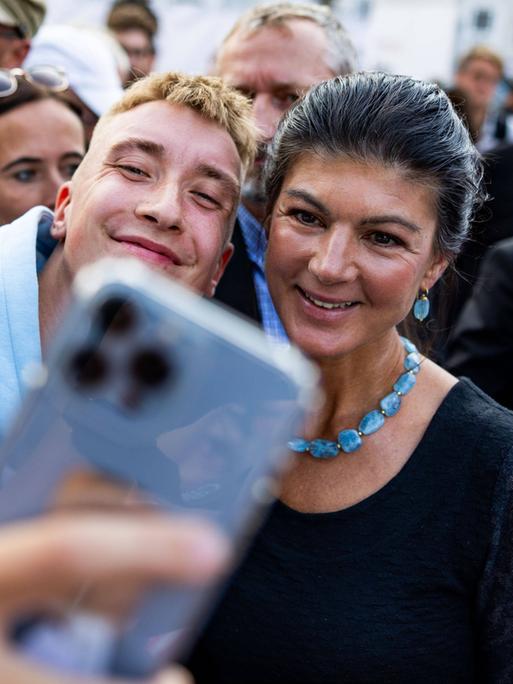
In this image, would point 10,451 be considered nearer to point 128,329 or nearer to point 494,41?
point 128,329

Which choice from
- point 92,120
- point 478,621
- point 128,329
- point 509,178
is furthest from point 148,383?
point 509,178

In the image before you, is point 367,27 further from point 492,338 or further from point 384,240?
point 384,240

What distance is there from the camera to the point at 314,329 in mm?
1926

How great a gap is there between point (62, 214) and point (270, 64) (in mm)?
1188

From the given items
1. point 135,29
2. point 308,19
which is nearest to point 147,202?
point 308,19

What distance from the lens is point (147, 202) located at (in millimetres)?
1796

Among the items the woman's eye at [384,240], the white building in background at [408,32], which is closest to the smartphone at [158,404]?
the woman's eye at [384,240]

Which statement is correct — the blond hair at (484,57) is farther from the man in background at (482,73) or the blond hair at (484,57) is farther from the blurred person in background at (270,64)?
the blurred person in background at (270,64)

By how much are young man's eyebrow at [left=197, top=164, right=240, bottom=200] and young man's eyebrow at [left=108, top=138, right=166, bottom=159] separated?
0.09 meters

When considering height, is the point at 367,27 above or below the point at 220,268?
above

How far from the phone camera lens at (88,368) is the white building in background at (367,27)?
5.28 m

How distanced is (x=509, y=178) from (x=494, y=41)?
4.52 m

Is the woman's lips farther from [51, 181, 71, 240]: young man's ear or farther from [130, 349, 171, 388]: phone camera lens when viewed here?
[130, 349, 171, 388]: phone camera lens

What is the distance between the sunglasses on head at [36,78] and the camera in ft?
8.82
